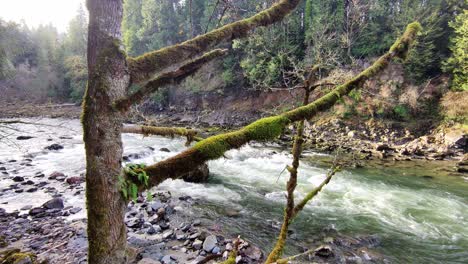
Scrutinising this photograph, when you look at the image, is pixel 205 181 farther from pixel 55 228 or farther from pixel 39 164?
pixel 39 164

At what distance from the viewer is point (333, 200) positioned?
10016 mm

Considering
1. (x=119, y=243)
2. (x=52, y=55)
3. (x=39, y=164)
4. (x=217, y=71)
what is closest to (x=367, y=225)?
(x=119, y=243)

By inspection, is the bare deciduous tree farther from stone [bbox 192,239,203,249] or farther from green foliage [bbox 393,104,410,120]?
green foliage [bbox 393,104,410,120]

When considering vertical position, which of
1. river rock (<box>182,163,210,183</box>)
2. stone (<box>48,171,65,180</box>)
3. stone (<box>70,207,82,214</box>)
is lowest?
stone (<box>70,207,82,214</box>)

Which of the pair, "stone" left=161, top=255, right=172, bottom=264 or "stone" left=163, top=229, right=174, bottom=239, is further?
"stone" left=163, top=229, right=174, bottom=239

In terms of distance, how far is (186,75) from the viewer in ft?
7.46

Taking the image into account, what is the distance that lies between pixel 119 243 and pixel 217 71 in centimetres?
3911

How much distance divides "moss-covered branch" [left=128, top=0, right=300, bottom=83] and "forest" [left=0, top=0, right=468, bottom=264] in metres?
0.01

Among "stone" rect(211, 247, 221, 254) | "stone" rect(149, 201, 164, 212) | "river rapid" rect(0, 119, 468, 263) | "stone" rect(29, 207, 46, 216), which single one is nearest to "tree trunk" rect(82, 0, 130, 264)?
"river rapid" rect(0, 119, 468, 263)

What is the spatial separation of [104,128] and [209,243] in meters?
5.24

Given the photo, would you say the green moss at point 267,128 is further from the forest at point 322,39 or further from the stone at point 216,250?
the forest at point 322,39

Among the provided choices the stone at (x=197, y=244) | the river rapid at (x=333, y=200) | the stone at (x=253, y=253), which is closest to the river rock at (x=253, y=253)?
the stone at (x=253, y=253)

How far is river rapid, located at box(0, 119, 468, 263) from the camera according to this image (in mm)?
7387

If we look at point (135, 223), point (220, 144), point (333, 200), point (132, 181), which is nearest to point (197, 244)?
point (135, 223)
